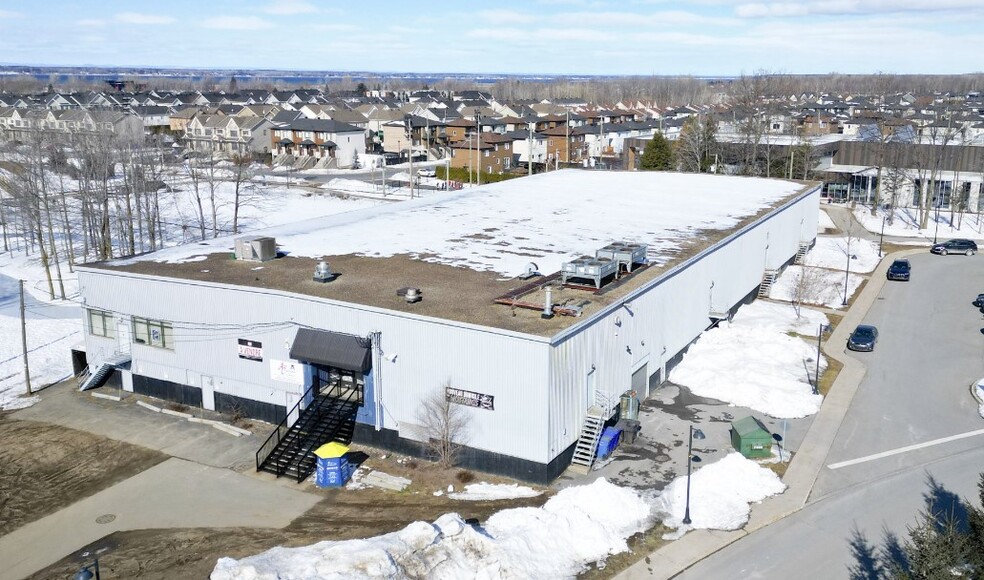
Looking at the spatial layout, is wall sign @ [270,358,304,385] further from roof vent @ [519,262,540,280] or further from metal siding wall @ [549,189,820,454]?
metal siding wall @ [549,189,820,454]

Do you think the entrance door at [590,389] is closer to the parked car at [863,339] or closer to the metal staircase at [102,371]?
the parked car at [863,339]

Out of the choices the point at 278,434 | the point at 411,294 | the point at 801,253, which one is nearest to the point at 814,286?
the point at 801,253

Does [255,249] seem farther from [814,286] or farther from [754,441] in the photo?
[814,286]

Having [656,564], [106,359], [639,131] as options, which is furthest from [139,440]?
[639,131]

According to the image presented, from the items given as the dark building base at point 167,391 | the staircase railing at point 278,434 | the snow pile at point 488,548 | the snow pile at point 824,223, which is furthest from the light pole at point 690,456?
the snow pile at point 824,223

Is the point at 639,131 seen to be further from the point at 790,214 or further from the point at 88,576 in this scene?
the point at 88,576

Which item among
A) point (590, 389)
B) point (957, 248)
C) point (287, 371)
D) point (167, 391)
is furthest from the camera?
point (957, 248)

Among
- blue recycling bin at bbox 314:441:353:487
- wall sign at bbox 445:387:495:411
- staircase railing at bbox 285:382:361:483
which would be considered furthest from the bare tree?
staircase railing at bbox 285:382:361:483
